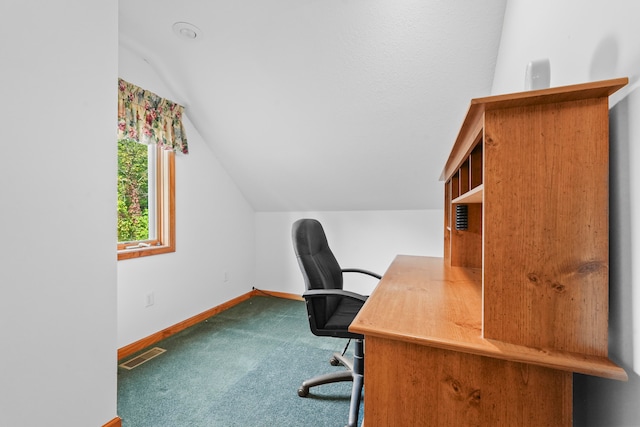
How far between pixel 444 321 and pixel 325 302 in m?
0.77

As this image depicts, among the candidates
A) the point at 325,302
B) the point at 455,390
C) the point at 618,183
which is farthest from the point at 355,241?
the point at 618,183

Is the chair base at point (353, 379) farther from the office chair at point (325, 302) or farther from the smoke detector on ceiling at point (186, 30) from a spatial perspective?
the smoke detector on ceiling at point (186, 30)

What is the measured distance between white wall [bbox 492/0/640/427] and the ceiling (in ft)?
3.54

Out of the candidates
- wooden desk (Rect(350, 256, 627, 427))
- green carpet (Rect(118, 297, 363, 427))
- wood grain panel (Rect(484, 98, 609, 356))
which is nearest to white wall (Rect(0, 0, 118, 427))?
green carpet (Rect(118, 297, 363, 427))

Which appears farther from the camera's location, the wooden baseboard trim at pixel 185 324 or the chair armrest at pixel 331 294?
the wooden baseboard trim at pixel 185 324

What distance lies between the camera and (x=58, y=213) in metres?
1.22

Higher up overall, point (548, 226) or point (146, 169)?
point (146, 169)

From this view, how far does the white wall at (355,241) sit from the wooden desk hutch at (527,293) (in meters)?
2.32

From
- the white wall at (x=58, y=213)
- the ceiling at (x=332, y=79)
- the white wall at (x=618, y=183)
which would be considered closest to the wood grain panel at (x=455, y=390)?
the white wall at (x=618, y=183)

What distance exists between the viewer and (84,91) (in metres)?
1.31

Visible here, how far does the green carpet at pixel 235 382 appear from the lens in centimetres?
153

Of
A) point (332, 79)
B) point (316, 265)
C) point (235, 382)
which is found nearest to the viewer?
point (316, 265)

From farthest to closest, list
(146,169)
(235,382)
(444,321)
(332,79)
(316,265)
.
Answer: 1. (146,169)
2. (332,79)
3. (235,382)
4. (316,265)
5. (444,321)

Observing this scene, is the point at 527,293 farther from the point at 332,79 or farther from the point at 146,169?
the point at 146,169
